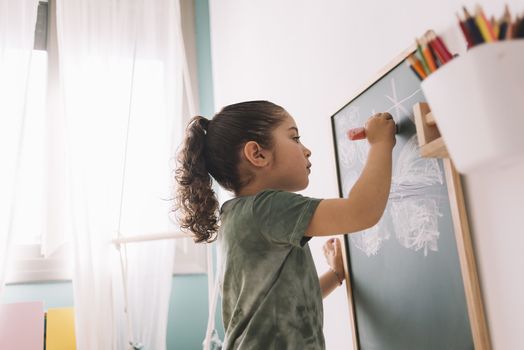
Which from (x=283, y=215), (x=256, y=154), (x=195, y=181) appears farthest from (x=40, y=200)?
(x=283, y=215)

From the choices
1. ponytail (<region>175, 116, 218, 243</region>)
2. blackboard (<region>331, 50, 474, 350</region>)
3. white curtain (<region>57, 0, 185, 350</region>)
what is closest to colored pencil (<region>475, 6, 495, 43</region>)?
blackboard (<region>331, 50, 474, 350</region>)

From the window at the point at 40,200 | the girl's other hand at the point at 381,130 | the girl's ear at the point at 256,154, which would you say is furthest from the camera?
the window at the point at 40,200

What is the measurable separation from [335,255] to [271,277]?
0.27 metres

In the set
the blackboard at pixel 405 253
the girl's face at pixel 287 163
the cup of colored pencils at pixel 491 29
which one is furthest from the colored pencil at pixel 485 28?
the girl's face at pixel 287 163

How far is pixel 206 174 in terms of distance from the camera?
3.22ft

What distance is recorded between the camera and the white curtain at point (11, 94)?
5.48 ft

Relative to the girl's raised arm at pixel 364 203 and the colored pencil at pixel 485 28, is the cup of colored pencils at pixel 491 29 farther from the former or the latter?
the girl's raised arm at pixel 364 203

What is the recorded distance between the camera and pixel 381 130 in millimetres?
755

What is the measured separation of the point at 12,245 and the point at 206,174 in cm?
107

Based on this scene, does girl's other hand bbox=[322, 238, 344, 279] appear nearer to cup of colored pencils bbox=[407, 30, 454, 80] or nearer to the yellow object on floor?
cup of colored pencils bbox=[407, 30, 454, 80]

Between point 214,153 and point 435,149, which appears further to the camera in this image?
point 214,153

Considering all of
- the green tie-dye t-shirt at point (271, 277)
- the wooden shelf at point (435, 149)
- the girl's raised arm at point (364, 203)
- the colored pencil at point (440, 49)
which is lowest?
the green tie-dye t-shirt at point (271, 277)

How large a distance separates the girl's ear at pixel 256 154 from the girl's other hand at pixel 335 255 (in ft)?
0.91

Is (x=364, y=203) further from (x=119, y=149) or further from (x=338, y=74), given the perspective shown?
(x=119, y=149)
